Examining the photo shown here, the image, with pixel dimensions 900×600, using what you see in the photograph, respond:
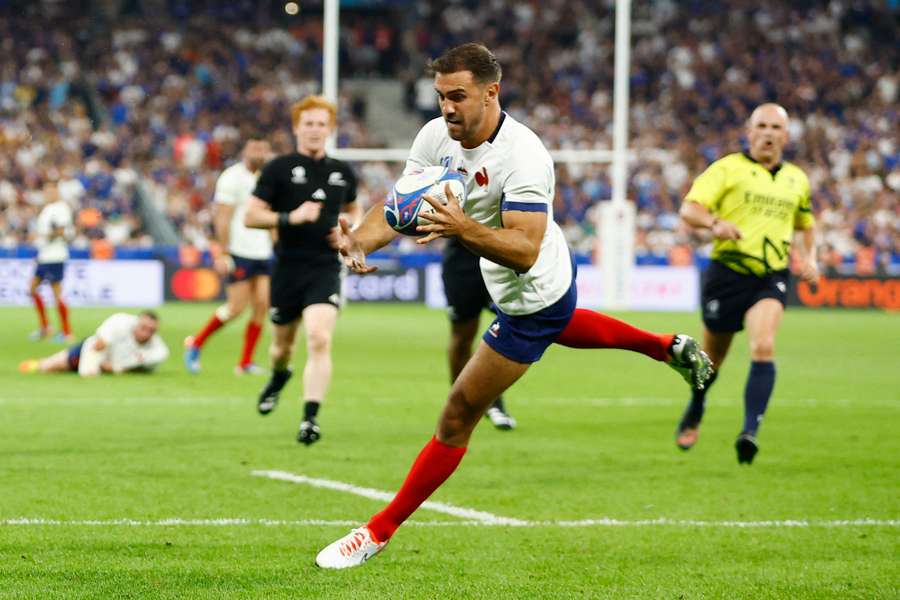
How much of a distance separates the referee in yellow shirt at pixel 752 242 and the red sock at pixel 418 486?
363 centimetres

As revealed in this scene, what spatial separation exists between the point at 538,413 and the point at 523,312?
238 inches

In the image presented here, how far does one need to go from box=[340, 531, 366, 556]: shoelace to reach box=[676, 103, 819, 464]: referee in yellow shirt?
4005 mm

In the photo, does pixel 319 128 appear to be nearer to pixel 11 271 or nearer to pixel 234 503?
pixel 234 503

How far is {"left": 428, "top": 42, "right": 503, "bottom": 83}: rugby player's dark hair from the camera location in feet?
18.6

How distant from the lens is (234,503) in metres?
7.45

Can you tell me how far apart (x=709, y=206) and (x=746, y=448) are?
164cm

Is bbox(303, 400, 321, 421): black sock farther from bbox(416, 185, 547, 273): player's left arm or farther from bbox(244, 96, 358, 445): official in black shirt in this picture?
bbox(416, 185, 547, 273): player's left arm

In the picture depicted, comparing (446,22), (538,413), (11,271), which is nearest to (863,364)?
(538,413)

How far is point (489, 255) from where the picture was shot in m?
5.36

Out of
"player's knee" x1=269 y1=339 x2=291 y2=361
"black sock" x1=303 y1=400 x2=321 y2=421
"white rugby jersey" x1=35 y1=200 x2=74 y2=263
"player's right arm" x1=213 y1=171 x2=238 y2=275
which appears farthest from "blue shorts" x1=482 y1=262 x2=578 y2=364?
"white rugby jersey" x1=35 y1=200 x2=74 y2=263

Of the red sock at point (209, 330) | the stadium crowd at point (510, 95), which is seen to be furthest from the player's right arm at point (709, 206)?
the stadium crowd at point (510, 95)

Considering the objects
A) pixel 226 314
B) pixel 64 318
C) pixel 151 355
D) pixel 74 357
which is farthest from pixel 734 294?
pixel 64 318

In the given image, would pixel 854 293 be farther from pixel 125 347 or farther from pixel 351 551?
pixel 351 551

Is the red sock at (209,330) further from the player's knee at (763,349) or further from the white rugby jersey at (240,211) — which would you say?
the player's knee at (763,349)
